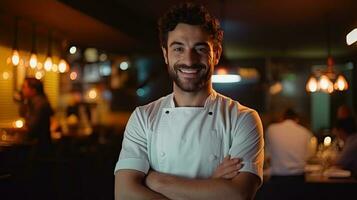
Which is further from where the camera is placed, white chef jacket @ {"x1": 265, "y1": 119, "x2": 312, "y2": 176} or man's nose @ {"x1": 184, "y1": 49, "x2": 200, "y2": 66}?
white chef jacket @ {"x1": 265, "y1": 119, "x2": 312, "y2": 176}

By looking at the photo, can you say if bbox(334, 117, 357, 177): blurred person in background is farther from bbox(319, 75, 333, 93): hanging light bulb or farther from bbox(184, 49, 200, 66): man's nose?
bbox(184, 49, 200, 66): man's nose

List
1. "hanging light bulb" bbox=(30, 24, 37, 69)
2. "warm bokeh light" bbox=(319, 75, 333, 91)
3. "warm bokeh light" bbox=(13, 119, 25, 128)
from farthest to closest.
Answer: "warm bokeh light" bbox=(319, 75, 333, 91) → "warm bokeh light" bbox=(13, 119, 25, 128) → "hanging light bulb" bbox=(30, 24, 37, 69)

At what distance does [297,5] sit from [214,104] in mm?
4598

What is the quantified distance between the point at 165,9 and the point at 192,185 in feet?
16.3

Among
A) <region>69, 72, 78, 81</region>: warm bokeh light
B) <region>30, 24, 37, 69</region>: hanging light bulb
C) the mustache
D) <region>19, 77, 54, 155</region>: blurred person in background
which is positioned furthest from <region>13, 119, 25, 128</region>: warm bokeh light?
the mustache

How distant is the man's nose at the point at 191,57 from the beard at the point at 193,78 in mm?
12

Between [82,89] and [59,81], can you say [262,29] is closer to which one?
[59,81]

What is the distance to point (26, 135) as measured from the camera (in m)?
5.89

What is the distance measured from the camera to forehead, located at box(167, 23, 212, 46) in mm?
1977

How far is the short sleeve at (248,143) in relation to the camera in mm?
1959

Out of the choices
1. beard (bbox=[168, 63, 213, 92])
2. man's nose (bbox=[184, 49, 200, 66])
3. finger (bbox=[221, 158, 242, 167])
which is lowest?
finger (bbox=[221, 158, 242, 167])

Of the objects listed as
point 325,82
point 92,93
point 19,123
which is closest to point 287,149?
point 325,82

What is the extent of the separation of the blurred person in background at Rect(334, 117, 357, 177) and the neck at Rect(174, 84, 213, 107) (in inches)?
145

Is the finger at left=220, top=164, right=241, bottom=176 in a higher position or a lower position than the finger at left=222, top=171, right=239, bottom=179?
higher
